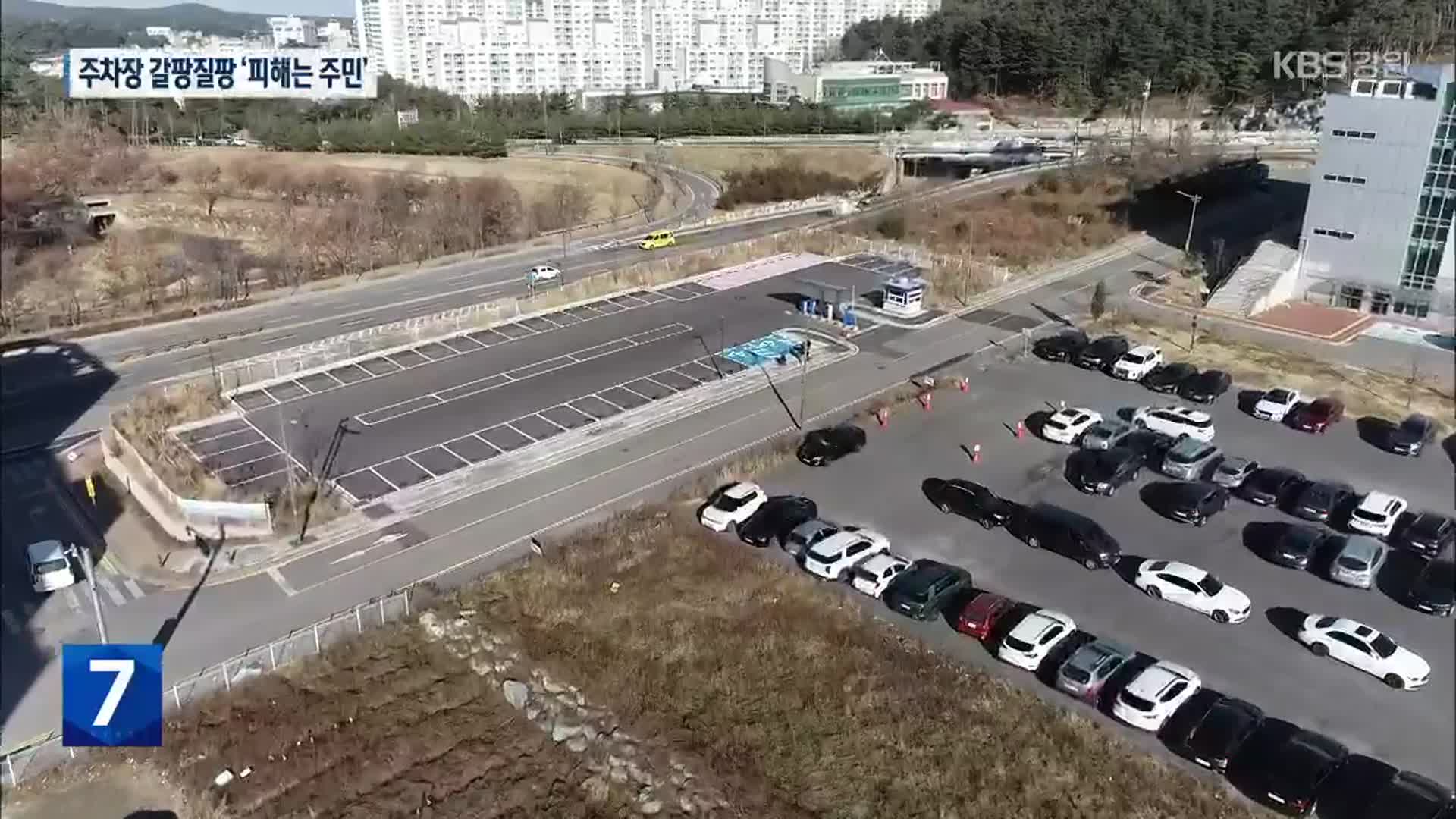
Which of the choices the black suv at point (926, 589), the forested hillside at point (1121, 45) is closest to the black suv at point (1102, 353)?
the black suv at point (926, 589)

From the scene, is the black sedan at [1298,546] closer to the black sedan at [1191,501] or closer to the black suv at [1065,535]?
the black sedan at [1191,501]

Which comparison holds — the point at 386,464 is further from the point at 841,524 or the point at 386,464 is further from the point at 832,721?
the point at 832,721

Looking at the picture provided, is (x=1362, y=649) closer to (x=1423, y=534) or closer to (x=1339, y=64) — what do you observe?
(x=1423, y=534)

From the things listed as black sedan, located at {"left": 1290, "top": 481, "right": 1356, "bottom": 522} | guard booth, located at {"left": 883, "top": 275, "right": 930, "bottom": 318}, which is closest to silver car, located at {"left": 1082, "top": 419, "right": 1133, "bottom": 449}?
black sedan, located at {"left": 1290, "top": 481, "right": 1356, "bottom": 522}

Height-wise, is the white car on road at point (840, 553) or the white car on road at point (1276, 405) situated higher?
the white car on road at point (1276, 405)

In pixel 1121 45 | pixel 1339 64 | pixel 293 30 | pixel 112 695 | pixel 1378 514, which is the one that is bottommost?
pixel 1378 514

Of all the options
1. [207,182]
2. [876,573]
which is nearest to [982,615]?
[876,573]

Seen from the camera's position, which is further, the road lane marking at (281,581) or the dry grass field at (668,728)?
the road lane marking at (281,581)
